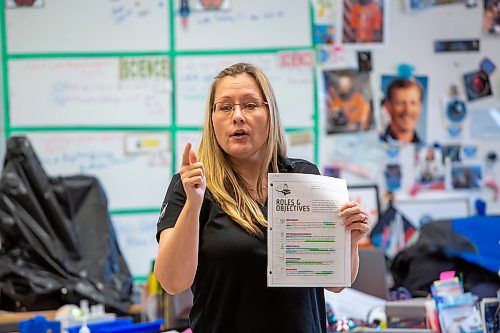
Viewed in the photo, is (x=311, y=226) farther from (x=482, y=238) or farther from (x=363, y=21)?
(x=363, y=21)

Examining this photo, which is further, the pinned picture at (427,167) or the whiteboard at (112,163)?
the pinned picture at (427,167)

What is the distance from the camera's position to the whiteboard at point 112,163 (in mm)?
4293

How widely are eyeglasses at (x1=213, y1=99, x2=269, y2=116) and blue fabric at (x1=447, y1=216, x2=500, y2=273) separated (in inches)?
79.0

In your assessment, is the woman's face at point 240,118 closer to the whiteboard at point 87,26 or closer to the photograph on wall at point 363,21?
the whiteboard at point 87,26

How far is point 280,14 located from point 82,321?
2350mm

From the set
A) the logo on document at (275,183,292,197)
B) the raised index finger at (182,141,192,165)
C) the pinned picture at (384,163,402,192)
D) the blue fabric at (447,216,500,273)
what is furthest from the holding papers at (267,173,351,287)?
the pinned picture at (384,163,402,192)

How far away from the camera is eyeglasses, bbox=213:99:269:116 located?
189 centimetres

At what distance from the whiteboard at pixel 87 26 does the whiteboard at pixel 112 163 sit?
508 mm

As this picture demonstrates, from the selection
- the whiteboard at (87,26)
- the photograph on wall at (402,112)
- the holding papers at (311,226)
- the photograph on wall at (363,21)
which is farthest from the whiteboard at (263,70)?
the holding papers at (311,226)

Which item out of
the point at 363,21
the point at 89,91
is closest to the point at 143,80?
the point at 89,91

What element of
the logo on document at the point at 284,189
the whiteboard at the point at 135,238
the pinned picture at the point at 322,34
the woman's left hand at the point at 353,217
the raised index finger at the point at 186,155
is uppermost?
the pinned picture at the point at 322,34

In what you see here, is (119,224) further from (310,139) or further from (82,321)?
(82,321)

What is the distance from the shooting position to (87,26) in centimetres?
431

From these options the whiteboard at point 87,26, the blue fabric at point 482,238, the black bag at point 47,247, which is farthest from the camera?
the whiteboard at point 87,26
